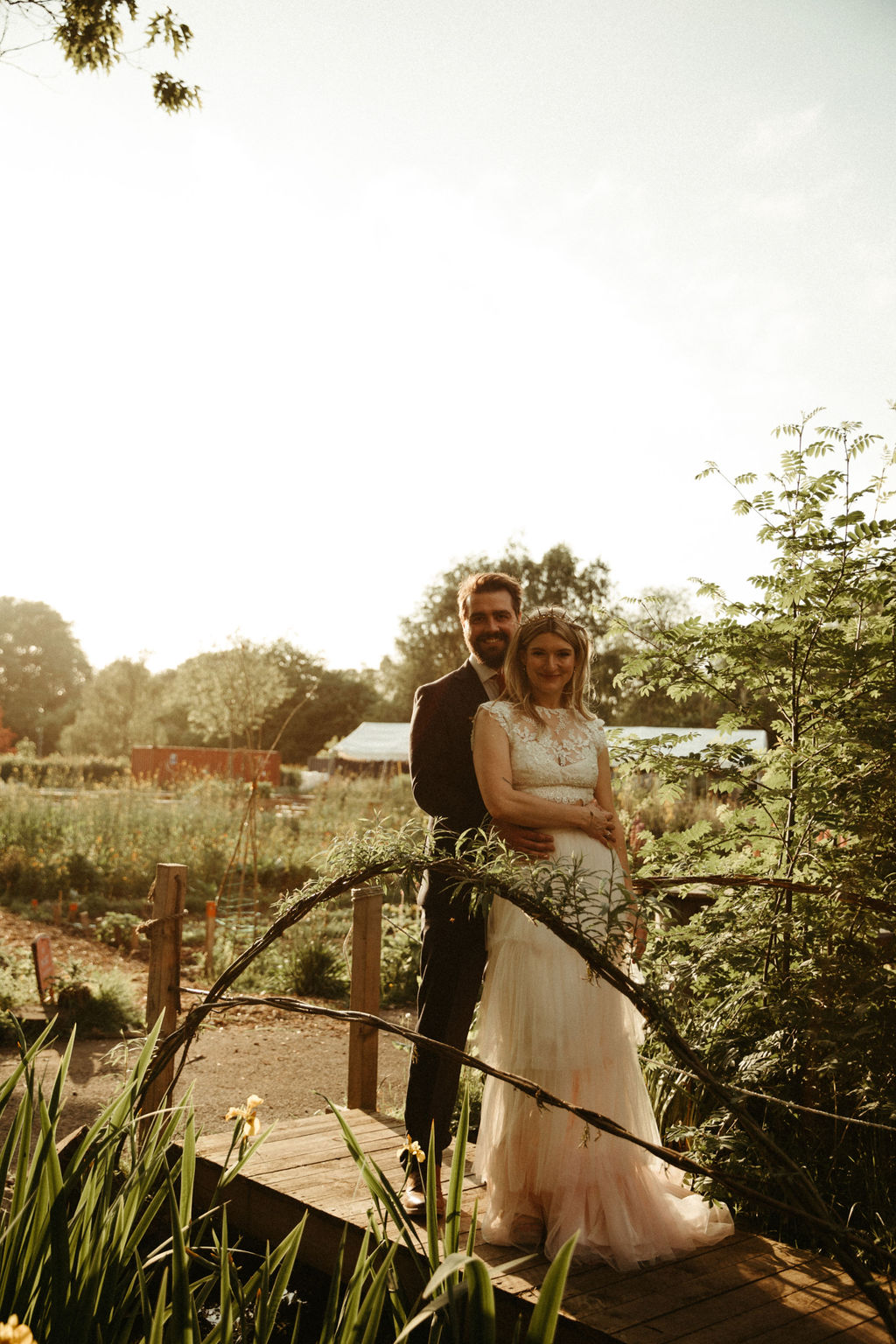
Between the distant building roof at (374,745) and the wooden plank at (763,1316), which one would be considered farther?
the distant building roof at (374,745)

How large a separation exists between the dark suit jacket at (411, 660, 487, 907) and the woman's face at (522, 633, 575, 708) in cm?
29

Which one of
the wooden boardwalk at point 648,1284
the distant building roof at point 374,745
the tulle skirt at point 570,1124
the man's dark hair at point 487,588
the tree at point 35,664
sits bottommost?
the wooden boardwalk at point 648,1284

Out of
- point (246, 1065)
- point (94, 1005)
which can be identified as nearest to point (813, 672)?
point (246, 1065)

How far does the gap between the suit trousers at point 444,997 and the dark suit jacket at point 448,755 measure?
4.8 inches

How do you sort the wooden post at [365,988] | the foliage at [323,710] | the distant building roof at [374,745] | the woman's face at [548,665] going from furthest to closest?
1. the foliage at [323,710]
2. the distant building roof at [374,745]
3. the wooden post at [365,988]
4. the woman's face at [548,665]

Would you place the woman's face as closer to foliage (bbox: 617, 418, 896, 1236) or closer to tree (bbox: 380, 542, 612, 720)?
foliage (bbox: 617, 418, 896, 1236)

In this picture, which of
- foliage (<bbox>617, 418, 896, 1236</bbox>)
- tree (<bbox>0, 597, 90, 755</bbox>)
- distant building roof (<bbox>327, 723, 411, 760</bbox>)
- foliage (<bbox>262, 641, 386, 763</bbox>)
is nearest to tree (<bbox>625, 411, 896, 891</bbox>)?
foliage (<bbox>617, 418, 896, 1236</bbox>)

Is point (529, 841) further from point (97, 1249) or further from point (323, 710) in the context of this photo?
point (323, 710)

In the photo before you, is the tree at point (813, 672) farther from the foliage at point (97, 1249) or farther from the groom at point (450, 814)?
the foliage at point (97, 1249)

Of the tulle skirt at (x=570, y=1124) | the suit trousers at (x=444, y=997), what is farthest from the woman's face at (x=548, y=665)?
the suit trousers at (x=444, y=997)

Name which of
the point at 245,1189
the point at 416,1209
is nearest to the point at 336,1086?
the point at 245,1189

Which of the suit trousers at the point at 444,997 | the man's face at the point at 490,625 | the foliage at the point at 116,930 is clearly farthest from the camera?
the foliage at the point at 116,930

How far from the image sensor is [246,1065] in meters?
6.96

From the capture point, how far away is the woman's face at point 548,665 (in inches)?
130
